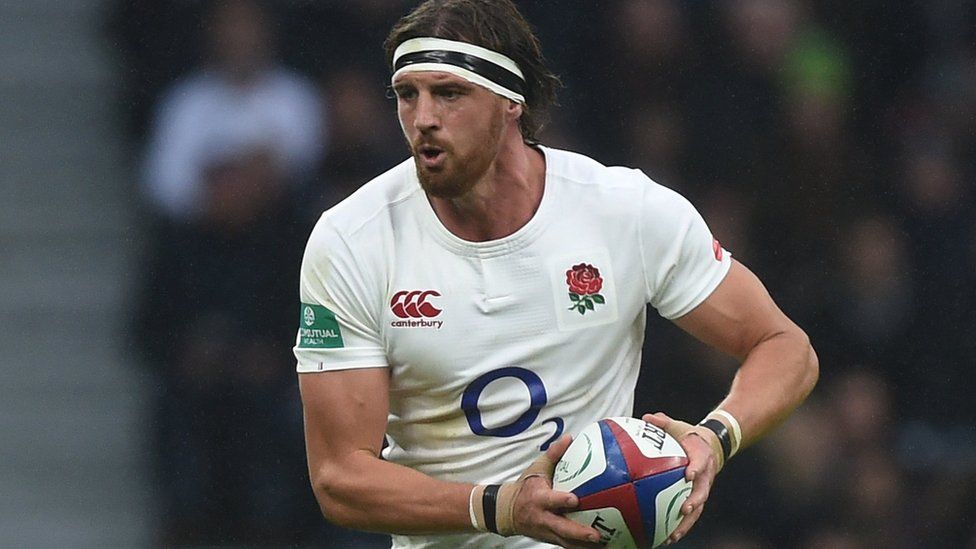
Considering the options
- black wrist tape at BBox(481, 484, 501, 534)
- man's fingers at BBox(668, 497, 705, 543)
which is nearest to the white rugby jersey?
black wrist tape at BBox(481, 484, 501, 534)

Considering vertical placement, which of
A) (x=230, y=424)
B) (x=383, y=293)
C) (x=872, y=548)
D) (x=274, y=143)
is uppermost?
→ (x=274, y=143)

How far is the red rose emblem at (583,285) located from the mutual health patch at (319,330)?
20.8 inches

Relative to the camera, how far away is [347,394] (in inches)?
140

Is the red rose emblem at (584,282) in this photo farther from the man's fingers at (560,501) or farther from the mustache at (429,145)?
the man's fingers at (560,501)

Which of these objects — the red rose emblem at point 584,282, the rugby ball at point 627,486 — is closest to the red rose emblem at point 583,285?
the red rose emblem at point 584,282

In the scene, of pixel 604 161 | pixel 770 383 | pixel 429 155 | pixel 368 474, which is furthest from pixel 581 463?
pixel 604 161

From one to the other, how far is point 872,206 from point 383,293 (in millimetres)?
4029

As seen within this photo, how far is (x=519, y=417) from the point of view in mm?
3666

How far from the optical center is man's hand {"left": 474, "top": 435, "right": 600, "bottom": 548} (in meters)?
3.18

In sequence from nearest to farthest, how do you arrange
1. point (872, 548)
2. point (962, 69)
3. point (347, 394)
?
point (347, 394)
point (872, 548)
point (962, 69)

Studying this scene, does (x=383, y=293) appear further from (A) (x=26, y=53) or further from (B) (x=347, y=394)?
(A) (x=26, y=53)

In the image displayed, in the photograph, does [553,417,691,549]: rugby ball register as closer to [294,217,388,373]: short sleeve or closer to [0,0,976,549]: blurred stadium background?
[294,217,388,373]: short sleeve

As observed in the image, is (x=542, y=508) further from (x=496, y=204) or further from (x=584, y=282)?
(x=496, y=204)

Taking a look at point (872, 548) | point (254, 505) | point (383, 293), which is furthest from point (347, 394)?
point (872, 548)
